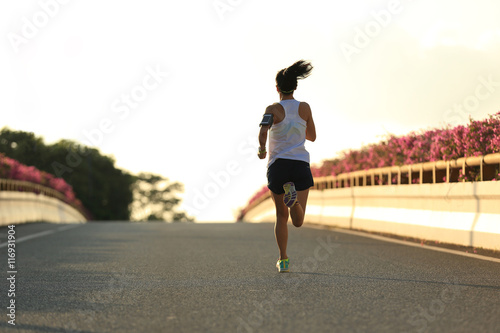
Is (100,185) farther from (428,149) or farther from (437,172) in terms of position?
(437,172)

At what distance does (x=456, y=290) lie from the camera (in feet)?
25.0

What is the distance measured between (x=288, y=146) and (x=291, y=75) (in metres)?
0.84

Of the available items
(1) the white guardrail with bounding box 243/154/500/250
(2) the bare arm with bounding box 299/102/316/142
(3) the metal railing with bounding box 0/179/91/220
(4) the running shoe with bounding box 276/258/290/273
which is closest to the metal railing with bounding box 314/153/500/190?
(1) the white guardrail with bounding box 243/154/500/250

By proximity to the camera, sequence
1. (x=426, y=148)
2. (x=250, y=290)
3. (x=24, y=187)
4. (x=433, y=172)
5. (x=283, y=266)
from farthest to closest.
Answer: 1. (x=24, y=187)
2. (x=426, y=148)
3. (x=433, y=172)
4. (x=283, y=266)
5. (x=250, y=290)

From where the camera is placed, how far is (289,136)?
930 centimetres

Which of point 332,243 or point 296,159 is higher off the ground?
point 296,159

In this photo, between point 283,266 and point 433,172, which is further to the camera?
point 433,172

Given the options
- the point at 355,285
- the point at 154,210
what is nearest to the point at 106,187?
the point at 154,210

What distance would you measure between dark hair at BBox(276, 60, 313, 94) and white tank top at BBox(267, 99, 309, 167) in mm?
207

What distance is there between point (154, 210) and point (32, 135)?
4747 inches

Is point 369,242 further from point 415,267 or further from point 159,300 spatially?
point 159,300

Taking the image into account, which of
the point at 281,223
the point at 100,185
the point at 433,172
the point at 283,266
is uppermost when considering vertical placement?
the point at 100,185

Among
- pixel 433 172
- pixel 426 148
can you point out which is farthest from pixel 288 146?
pixel 426 148

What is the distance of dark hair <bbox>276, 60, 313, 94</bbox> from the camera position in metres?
9.38
